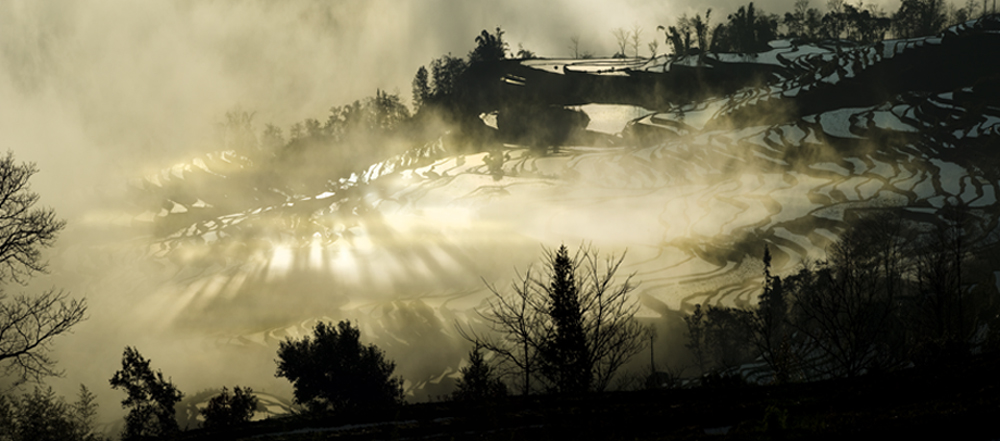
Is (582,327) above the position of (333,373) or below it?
above

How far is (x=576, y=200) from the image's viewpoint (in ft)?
641

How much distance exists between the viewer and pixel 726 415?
13117mm

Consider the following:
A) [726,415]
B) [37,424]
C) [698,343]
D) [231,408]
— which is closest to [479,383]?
[726,415]

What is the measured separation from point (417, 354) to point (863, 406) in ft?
524

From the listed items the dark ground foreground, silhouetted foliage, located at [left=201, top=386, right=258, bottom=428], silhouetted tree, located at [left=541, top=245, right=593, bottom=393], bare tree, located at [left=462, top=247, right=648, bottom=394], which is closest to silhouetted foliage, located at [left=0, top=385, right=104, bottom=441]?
silhouetted foliage, located at [left=201, top=386, right=258, bottom=428]

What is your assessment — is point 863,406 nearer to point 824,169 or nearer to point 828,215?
point 828,215

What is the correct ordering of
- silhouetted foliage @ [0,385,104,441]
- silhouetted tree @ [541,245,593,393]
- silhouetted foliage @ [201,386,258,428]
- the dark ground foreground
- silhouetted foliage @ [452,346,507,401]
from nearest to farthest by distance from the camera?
1. the dark ground foreground
2. silhouetted tree @ [541,245,593,393]
3. silhouetted foliage @ [452,346,507,401]
4. silhouetted foliage @ [0,385,104,441]
5. silhouetted foliage @ [201,386,258,428]

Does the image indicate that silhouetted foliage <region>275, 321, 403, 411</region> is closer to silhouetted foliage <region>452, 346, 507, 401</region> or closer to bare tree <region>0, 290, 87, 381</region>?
silhouetted foliage <region>452, 346, 507, 401</region>

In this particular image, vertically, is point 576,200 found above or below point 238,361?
above

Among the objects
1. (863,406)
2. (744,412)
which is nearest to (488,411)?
(744,412)

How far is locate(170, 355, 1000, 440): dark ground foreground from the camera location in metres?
9.99

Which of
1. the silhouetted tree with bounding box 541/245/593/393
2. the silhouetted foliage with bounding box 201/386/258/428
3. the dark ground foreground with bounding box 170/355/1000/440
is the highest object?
the silhouetted tree with bounding box 541/245/593/393

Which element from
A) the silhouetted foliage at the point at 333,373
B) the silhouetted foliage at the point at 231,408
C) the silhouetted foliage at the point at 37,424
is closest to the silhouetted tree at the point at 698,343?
the silhouetted foliage at the point at 333,373

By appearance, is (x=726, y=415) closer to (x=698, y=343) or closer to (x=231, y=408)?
(x=231, y=408)
